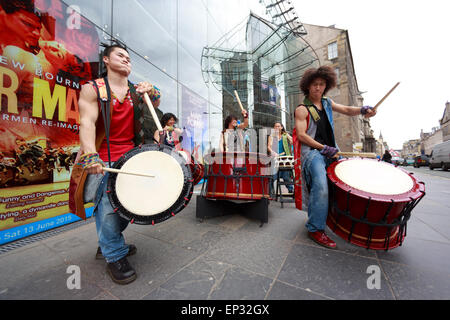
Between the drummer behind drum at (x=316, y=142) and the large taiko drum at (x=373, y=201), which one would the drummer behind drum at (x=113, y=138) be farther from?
the large taiko drum at (x=373, y=201)

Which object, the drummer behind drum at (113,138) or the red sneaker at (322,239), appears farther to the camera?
the red sneaker at (322,239)

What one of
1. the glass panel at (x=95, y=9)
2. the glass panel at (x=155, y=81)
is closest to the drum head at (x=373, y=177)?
the glass panel at (x=155, y=81)

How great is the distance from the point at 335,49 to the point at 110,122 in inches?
1153

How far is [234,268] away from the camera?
5.07ft

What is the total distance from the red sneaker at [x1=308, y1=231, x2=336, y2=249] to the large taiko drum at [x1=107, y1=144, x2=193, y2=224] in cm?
155

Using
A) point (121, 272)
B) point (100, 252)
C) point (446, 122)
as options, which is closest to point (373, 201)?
point (121, 272)

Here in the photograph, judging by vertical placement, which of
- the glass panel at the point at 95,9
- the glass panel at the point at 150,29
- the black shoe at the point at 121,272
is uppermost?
the glass panel at the point at 150,29

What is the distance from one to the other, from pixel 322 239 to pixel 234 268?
3.47 feet

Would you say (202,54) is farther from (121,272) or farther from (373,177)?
(121,272)

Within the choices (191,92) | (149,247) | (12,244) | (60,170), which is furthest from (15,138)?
(191,92)

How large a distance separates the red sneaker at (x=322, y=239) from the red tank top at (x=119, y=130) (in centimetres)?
217

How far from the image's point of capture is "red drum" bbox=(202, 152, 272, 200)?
2629 millimetres

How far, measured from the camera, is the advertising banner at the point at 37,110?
7.43 ft

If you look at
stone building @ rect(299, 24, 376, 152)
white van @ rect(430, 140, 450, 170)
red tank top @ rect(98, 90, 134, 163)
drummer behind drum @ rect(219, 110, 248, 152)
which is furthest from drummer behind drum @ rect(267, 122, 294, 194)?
stone building @ rect(299, 24, 376, 152)
